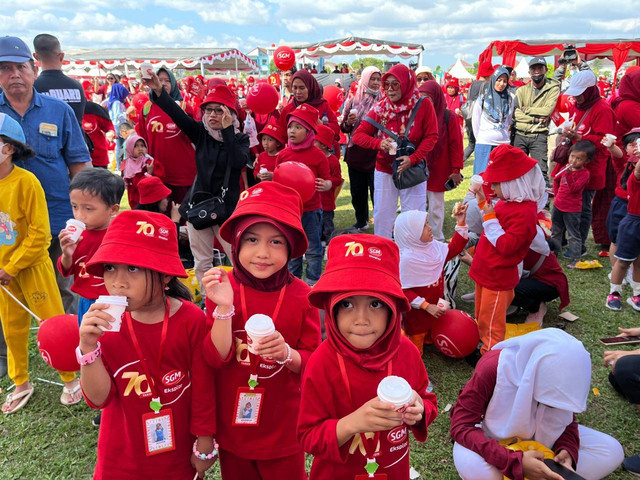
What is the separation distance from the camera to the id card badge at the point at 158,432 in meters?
1.87

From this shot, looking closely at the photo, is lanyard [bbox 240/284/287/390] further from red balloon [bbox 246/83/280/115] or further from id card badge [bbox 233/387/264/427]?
red balloon [bbox 246/83/280/115]

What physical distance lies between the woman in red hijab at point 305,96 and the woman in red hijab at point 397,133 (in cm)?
93

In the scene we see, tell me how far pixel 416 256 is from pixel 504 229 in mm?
729

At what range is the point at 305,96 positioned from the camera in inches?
231

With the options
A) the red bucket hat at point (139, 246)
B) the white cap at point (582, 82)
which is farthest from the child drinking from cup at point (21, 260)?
the white cap at point (582, 82)

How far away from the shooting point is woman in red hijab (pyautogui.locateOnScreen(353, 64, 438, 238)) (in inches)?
195

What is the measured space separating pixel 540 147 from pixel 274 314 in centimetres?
666

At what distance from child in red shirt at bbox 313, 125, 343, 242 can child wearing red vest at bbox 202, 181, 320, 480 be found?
338cm

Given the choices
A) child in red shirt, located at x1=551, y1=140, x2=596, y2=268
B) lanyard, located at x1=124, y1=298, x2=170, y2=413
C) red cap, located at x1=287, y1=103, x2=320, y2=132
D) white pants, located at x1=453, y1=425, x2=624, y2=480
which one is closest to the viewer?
lanyard, located at x1=124, y1=298, x2=170, y2=413

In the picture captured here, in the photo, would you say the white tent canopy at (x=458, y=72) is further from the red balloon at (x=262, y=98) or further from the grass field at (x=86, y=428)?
the grass field at (x=86, y=428)

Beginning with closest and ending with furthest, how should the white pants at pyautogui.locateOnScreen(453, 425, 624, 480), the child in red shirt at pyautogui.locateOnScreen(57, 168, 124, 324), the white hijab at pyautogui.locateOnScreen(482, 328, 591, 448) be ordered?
the white hijab at pyautogui.locateOnScreen(482, 328, 591, 448)
the white pants at pyautogui.locateOnScreen(453, 425, 624, 480)
the child in red shirt at pyautogui.locateOnScreen(57, 168, 124, 324)

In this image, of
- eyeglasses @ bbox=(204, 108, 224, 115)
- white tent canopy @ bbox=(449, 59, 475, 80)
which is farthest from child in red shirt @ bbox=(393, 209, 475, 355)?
white tent canopy @ bbox=(449, 59, 475, 80)

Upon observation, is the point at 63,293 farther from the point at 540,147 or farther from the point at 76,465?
the point at 540,147

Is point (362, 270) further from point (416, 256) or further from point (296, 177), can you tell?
point (296, 177)
